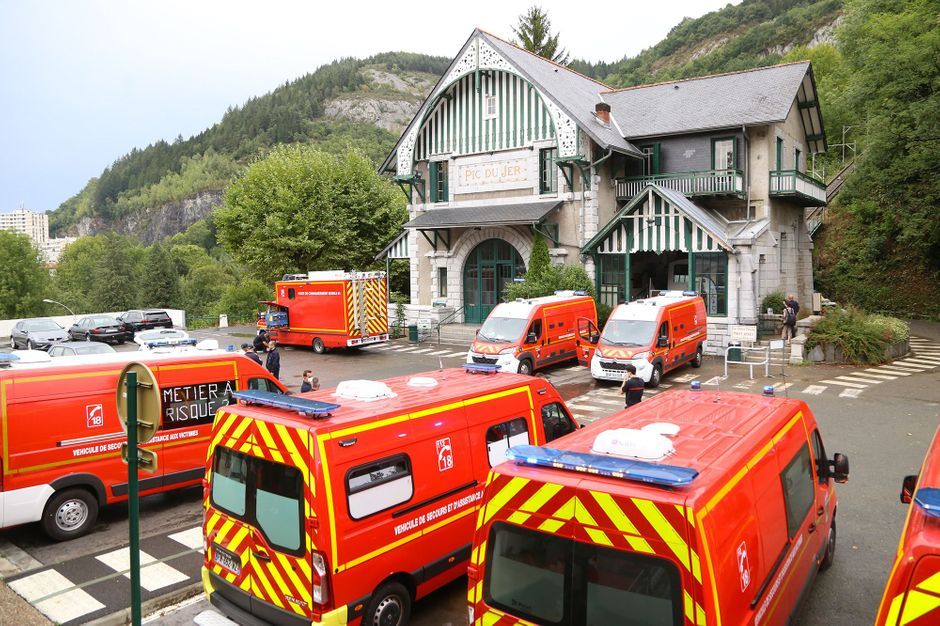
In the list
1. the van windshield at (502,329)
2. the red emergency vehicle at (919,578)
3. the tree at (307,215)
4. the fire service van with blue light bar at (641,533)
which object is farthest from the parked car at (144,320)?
the red emergency vehicle at (919,578)

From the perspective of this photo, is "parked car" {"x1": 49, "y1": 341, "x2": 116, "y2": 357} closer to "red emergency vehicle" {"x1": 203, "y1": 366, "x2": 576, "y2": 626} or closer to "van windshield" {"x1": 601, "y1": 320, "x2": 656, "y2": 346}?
"van windshield" {"x1": 601, "y1": 320, "x2": 656, "y2": 346}

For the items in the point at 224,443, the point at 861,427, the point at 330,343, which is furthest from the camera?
the point at 330,343

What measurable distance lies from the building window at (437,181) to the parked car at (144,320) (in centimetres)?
1630

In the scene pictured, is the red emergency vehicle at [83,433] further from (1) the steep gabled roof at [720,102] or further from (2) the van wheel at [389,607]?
(1) the steep gabled roof at [720,102]

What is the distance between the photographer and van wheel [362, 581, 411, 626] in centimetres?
608

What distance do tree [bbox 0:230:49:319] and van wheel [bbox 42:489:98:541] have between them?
221ft

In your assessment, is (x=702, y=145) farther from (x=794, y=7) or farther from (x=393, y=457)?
(x=794, y=7)

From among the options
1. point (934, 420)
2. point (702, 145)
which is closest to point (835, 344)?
point (934, 420)

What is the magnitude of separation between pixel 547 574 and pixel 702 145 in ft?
88.6

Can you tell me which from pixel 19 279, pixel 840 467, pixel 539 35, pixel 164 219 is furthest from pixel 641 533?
pixel 164 219

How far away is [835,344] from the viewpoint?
21.4 metres

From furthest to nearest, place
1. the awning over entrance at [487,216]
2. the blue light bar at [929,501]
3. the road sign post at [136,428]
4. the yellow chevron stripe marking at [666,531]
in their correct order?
the awning over entrance at [487,216] → the road sign post at [136,428] → the yellow chevron stripe marking at [666,531] → the blue light bar at [929,501]

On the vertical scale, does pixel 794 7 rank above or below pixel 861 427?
above

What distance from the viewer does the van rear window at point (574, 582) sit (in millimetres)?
4031
